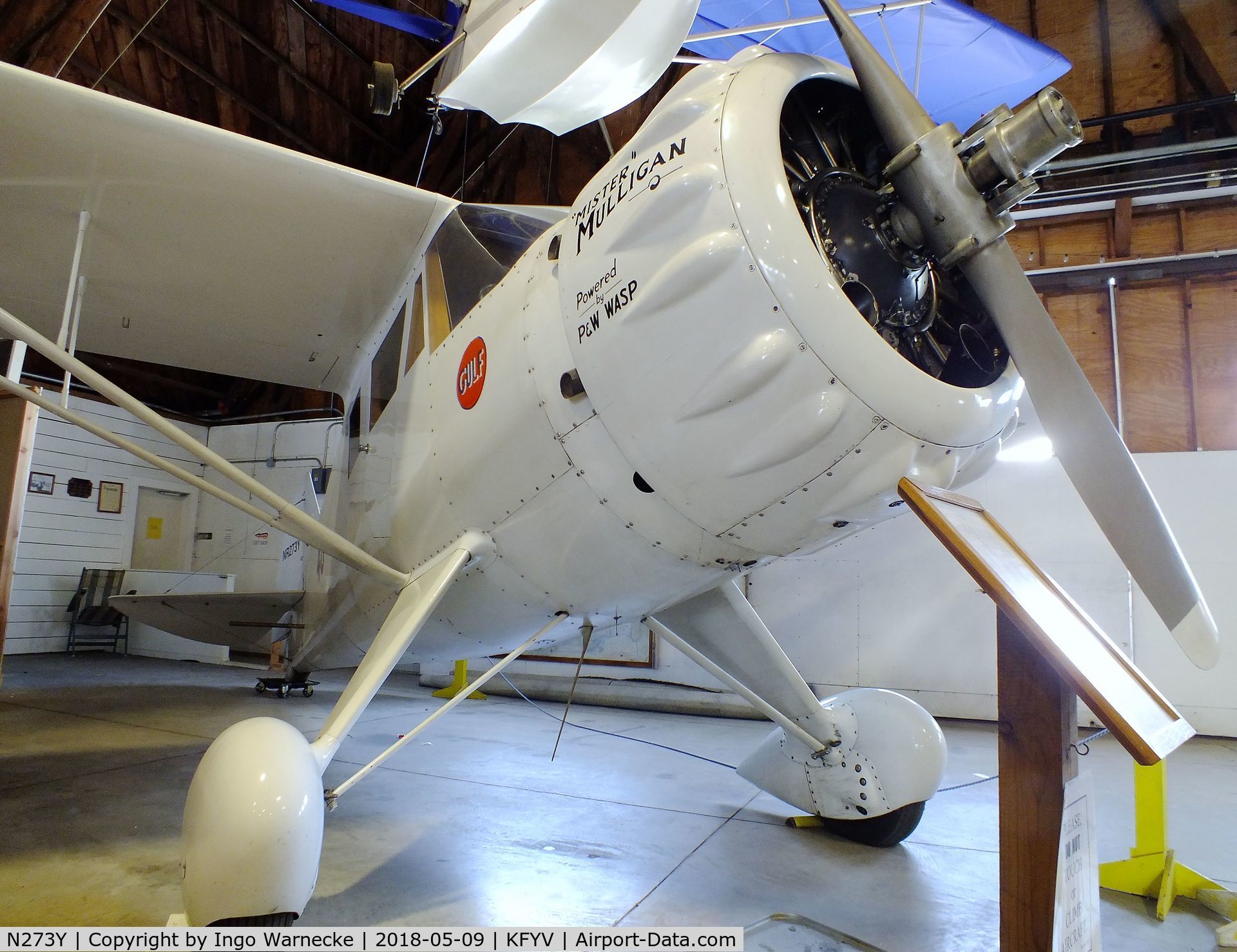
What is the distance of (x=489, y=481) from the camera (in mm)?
2314

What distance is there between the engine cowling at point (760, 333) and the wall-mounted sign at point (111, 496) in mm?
12132

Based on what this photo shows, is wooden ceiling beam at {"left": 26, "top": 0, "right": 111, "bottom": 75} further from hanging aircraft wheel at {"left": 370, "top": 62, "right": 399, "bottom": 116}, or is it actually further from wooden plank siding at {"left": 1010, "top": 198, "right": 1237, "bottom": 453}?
wooden plank siding at {"left": 1010, "top": 198, "right": 1237, "bottom": 453}

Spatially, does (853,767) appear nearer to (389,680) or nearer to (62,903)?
(62,903)

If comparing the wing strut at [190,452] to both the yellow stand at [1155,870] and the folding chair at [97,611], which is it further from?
the folding chair at [97,611]

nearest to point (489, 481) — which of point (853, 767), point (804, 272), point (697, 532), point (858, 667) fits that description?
point (697, 532)

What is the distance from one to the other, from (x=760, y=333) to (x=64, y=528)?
12.4m

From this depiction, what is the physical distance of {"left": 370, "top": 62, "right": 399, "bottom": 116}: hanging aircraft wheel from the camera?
441 cm

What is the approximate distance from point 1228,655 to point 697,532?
20.3 ft

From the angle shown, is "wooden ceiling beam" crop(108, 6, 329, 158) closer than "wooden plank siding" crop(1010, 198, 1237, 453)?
No

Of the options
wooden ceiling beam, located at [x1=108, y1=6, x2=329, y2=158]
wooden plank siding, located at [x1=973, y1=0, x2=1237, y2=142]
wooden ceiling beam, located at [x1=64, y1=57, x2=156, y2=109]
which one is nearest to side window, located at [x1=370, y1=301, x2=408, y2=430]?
wooden ceiling beam, located at [x1=108, y1=6, x2=329, y2=158]

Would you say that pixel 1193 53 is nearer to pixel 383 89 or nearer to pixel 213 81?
pixel 383 89

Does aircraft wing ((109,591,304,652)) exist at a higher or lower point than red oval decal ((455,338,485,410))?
lower

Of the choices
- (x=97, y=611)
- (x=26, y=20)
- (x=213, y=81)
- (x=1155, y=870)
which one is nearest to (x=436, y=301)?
(x=1155, y=870)

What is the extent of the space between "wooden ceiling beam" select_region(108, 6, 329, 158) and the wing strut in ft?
20.8
